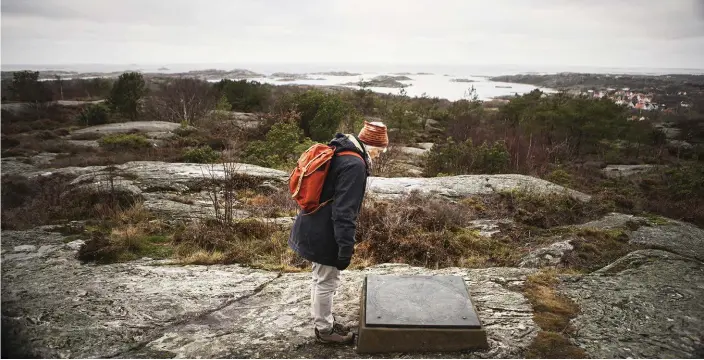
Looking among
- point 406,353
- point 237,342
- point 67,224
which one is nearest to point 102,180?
point 67,224

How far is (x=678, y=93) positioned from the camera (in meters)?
A: 7.39

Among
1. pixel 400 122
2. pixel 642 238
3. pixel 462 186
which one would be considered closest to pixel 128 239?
pixel 462 186

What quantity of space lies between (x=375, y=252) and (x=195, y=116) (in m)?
24.8

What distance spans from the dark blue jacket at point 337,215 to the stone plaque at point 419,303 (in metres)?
0.63

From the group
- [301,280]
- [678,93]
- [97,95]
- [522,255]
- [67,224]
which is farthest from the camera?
[97,95]

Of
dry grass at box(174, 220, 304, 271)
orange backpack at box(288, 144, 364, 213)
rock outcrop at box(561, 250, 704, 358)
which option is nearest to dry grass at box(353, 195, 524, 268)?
dry grass at box(174, 220, 304, 271)

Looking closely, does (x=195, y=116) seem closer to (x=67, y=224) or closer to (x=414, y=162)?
(x=414, y=162)

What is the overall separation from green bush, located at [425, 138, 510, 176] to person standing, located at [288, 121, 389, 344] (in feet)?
35.5

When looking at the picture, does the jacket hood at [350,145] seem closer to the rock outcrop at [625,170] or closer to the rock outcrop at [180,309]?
the rock outcrop at [180,309]

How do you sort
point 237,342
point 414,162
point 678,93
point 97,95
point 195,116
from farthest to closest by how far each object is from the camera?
point 97,95 < point 195,116 < point 414,162 < point 678,93 < point 237,342

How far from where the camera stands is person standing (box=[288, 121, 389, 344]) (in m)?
2.87

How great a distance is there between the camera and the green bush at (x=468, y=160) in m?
13.5

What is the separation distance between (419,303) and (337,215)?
1.15 m

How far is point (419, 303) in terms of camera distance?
3312mm
